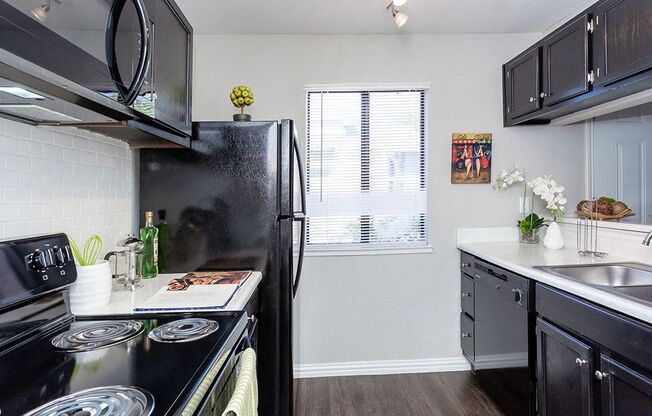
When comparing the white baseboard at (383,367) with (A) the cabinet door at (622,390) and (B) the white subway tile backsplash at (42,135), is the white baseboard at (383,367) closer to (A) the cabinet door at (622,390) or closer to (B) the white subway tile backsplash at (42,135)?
(A) the cabinet door at (622,390)

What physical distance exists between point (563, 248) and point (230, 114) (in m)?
2.55

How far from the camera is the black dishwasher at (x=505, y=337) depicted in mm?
1772

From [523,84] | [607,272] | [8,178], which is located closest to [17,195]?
[8,178]

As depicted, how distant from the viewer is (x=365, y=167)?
266 cm

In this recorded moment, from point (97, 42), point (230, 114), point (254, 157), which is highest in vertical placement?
point (230, 114)

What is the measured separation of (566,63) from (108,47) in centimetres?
229

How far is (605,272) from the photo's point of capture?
1.84 m

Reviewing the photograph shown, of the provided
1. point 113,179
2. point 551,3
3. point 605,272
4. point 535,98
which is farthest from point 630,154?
point 113,179

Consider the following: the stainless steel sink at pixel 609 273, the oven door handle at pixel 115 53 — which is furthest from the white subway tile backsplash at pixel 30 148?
the stainless steel sink at pixel 609 273

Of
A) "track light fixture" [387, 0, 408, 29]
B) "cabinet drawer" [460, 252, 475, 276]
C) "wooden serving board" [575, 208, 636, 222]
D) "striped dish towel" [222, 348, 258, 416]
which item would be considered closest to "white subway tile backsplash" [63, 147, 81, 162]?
"striped dish towel" [222, 348, 258, 416]

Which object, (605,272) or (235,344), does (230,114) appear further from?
(605,272)

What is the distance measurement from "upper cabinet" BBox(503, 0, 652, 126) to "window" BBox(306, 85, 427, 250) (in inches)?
28.3

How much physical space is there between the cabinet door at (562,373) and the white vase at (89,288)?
6.13 feet

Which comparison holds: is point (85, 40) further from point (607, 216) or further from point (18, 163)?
point (607, 216)
